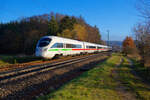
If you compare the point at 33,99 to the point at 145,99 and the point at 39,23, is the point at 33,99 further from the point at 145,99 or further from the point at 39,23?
the point at 39,23

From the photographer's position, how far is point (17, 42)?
52.6m

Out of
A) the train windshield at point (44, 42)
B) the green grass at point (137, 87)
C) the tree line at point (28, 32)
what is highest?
the tree line at point (28, 32)

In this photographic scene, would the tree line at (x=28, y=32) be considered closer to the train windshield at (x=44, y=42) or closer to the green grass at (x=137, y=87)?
the train windshield at (x=44, y=42)

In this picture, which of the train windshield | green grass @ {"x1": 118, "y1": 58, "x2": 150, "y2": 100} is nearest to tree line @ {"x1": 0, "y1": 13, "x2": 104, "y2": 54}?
the train windshield

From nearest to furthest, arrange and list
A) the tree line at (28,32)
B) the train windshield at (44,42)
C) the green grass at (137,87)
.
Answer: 1. the green grass at (137,87)
2. the train windshield at (44,42)
3. the tree line at (28,32)

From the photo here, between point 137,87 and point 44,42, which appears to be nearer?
point 137,87

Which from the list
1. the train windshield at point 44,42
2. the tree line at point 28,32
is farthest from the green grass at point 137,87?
the tree line at point 28,32

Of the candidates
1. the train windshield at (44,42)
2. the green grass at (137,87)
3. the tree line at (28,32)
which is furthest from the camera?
the tree line at (28,32)

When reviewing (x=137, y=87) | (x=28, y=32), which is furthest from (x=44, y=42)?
(x=28, y=32)

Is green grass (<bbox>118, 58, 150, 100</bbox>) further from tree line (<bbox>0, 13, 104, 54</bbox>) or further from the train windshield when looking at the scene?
tree line (<bbox>0, 13, 104, 54</bbox>)

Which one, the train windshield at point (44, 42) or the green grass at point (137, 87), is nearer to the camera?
the green grass at point (137, 87)

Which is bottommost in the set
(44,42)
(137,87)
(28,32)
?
(137,87)

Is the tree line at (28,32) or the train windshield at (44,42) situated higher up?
the tree line at (28,32)

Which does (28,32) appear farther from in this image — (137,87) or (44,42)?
(137,87)
